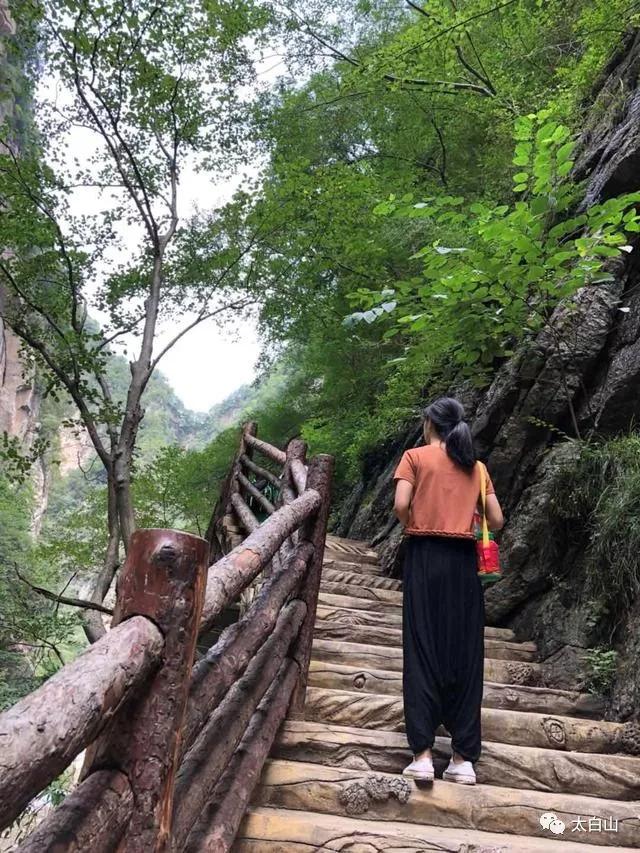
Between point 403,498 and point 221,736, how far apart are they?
109 centimetres

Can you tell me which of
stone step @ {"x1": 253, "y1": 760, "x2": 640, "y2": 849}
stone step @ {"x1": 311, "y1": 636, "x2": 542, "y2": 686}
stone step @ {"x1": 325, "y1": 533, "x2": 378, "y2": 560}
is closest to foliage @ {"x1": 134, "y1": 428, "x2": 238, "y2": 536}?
stone step @ {"x1": 325, "y1": 533, "x2": 378, "y2": 560}

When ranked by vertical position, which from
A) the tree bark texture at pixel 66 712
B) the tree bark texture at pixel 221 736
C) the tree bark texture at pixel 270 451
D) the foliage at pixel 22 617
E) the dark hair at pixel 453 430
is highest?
the dark hair at pixel 453 430

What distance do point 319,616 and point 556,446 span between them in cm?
183

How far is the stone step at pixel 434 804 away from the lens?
1895 millimetres

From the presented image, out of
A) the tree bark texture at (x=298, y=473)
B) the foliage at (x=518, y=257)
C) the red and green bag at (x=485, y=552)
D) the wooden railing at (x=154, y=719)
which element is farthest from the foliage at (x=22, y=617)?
the foliage at (x=518, y=257)

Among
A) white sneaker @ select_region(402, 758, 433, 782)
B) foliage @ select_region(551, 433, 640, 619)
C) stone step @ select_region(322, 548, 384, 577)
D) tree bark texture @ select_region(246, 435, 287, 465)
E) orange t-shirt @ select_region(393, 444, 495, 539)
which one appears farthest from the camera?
tree bark texture @ select_region(246, 435, 287, 465)

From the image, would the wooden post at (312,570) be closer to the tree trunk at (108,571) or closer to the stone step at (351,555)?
the stone step at (351,555)

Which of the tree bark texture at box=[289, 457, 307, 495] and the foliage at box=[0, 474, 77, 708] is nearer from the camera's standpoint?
the tree bark texture at box=[289, 457, 307, 495]

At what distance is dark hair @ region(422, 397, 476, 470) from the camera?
91.4 inches

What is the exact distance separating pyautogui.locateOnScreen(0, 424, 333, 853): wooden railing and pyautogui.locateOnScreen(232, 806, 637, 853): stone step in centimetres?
12

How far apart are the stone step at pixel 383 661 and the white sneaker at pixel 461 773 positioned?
2.71ft

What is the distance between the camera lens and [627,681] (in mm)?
2621

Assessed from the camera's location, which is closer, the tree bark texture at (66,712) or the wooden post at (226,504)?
the tree bark texture at (66,712)

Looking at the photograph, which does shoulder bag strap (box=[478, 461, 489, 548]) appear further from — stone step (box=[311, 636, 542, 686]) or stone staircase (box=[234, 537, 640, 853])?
stone step (box=[311, 636, 542, 686])
